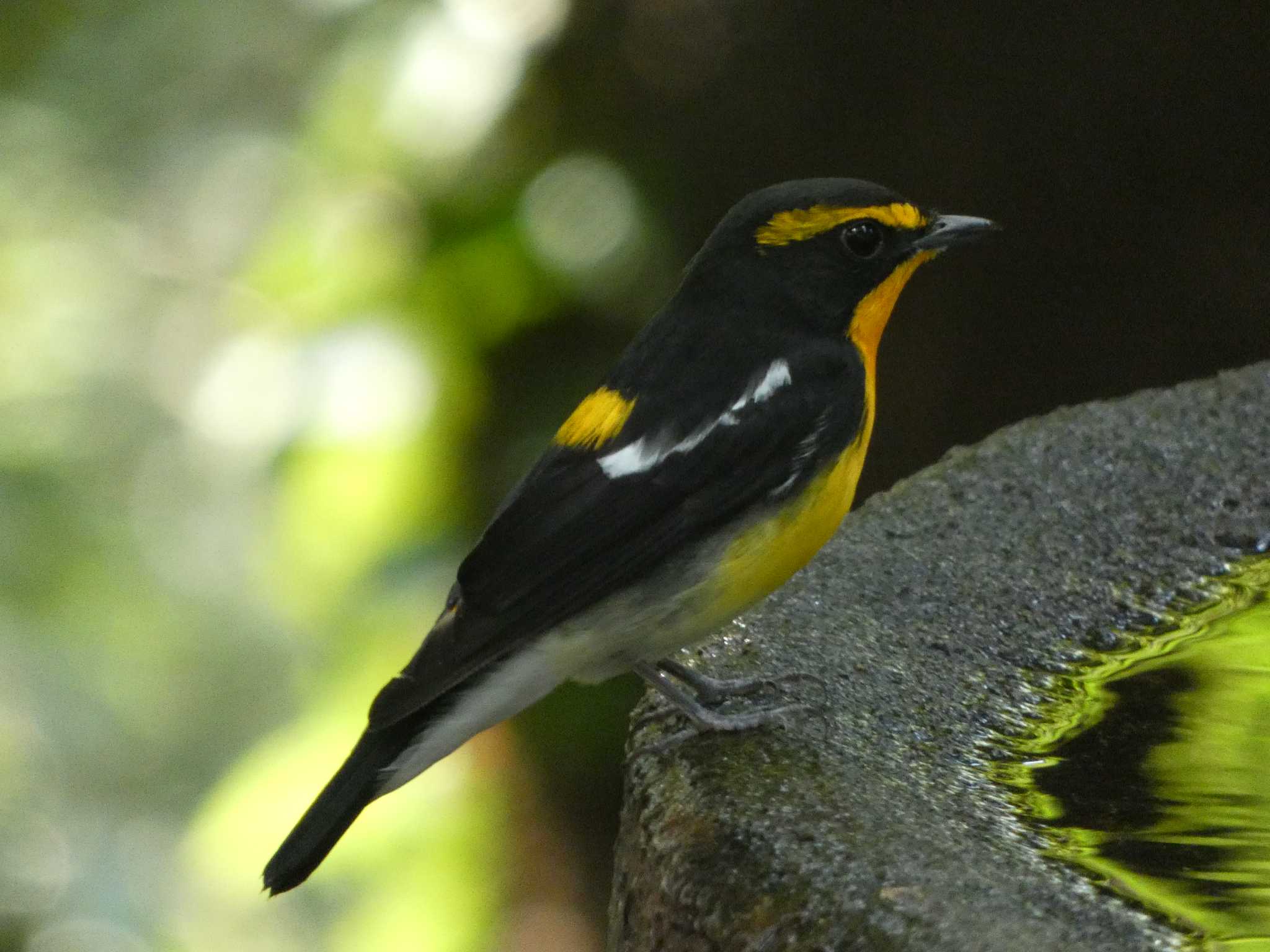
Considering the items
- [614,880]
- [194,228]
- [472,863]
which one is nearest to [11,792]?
[472,863]

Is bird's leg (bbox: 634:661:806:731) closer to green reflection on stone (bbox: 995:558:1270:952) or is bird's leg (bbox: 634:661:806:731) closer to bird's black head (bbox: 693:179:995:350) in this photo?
green reflection on stone (bbox: 995:558:1270:952)

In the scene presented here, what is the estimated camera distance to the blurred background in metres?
4.10

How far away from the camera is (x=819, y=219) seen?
269cm

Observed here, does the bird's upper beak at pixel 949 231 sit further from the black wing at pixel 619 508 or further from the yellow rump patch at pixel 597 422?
the yellow rump patch at pixel 597 422

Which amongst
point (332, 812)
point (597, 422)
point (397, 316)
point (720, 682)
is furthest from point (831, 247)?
point (397, 316)

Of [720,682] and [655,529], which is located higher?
[655,529]

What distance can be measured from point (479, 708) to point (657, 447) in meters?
0.48

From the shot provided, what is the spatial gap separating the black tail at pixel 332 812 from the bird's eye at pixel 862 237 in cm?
109

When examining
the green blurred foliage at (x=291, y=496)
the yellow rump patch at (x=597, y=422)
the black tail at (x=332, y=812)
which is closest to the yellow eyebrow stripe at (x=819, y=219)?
the yellow rump patch at (x=597, y=422)

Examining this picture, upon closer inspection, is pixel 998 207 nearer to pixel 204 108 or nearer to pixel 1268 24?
pixel 1268 24

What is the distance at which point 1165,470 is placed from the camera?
290cm

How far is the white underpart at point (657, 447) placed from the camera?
7.91ft

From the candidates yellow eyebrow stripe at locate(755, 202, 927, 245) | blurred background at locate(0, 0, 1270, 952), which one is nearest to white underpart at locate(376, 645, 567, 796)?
yellow eyebrow stripe at locate(755, 202, 927, 245)

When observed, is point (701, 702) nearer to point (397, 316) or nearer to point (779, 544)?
point (779, 544)
